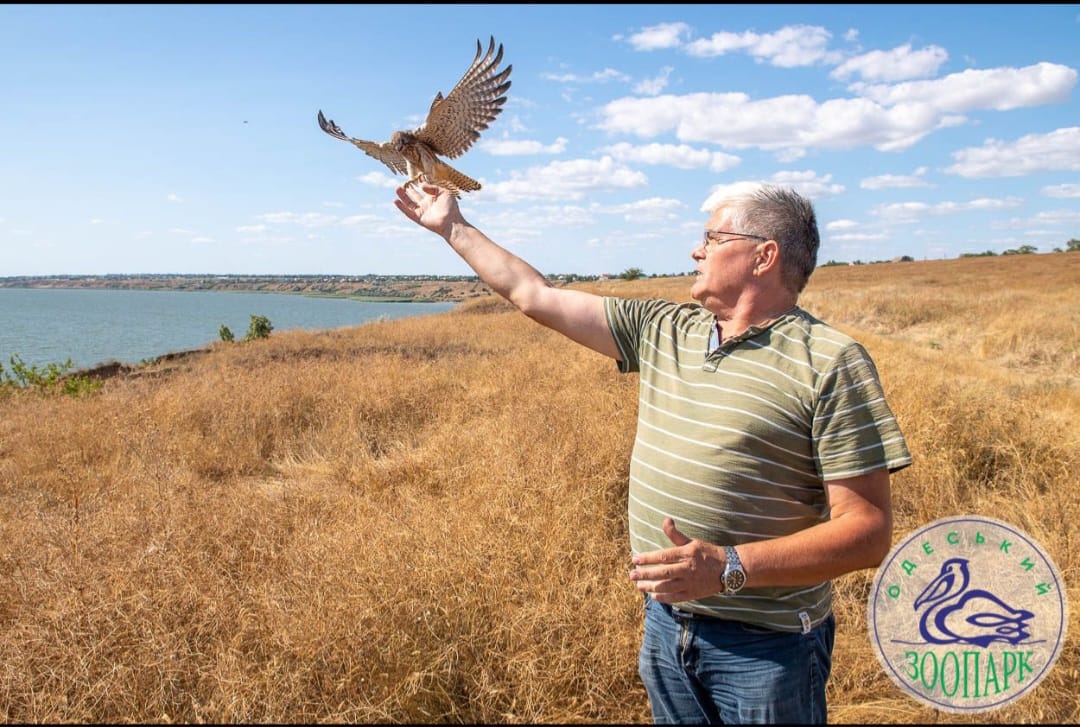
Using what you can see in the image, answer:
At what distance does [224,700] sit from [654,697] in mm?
1578

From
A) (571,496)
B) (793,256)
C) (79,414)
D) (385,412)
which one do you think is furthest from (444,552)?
(79,414)

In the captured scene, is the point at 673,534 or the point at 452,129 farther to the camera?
the point at 452,129

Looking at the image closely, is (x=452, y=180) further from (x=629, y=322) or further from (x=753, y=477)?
(x=753, y=477)

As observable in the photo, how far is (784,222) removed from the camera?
157 centimetres

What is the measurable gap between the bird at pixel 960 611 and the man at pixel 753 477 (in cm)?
28

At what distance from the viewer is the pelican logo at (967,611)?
151 cm

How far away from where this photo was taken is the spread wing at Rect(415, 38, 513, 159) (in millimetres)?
2957

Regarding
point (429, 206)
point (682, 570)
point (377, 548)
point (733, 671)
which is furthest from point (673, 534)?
point (377, 548)

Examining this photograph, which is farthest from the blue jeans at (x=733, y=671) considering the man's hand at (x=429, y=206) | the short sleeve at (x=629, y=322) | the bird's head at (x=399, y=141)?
the bird's head at (x=399, y=141)

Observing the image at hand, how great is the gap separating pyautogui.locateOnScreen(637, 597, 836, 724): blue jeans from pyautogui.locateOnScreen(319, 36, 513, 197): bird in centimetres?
218

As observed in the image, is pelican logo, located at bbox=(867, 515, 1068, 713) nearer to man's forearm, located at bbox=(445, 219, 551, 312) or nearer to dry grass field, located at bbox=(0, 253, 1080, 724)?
dry grass field, located at bbox=(0, 253, 1080, 724)

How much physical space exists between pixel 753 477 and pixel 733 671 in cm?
46

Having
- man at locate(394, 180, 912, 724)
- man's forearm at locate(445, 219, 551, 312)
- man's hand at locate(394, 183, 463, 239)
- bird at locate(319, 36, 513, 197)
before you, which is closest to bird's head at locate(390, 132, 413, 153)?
bird at locate(319, 36, 513, 197)

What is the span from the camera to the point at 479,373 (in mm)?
8977
